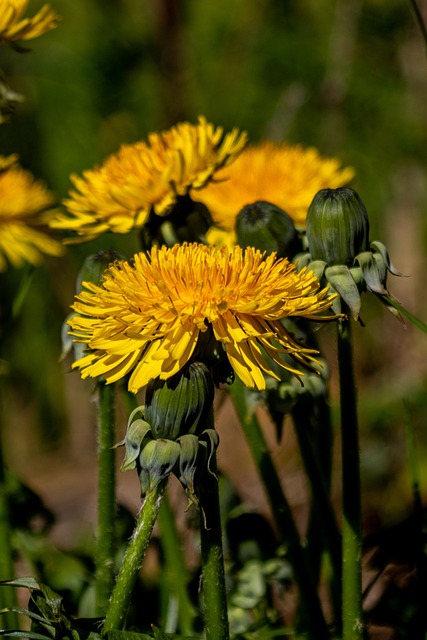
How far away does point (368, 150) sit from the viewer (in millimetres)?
3518

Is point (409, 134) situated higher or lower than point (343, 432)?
higher

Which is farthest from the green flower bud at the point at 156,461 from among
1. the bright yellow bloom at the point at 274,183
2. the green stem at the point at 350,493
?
the bright yellow bloom at the point at 274,183

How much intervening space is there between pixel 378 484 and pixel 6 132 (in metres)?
2.03

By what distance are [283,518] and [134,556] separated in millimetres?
341

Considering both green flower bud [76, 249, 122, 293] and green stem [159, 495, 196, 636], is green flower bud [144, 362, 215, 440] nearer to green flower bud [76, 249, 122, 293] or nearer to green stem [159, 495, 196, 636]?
green flower bud [76, 249, 122, 293]

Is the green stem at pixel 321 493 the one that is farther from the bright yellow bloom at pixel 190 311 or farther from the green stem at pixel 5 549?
the green stem at pixel 5 549

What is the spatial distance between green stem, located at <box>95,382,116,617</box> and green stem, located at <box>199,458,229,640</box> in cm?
24

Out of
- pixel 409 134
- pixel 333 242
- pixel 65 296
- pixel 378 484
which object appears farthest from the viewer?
pixel 65 296

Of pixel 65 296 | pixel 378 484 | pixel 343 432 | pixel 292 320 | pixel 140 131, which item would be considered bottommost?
pixel 378 484

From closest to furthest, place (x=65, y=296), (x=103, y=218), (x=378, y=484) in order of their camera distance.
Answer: (x=103, y=218) → (x=378, y=484) → (x=65, y=296)

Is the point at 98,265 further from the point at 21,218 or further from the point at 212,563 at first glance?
the point at 21,218

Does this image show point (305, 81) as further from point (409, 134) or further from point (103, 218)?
point (103, 218)

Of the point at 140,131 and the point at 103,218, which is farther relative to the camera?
the point at 140,131

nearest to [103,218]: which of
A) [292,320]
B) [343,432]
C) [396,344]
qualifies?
[292,320]
